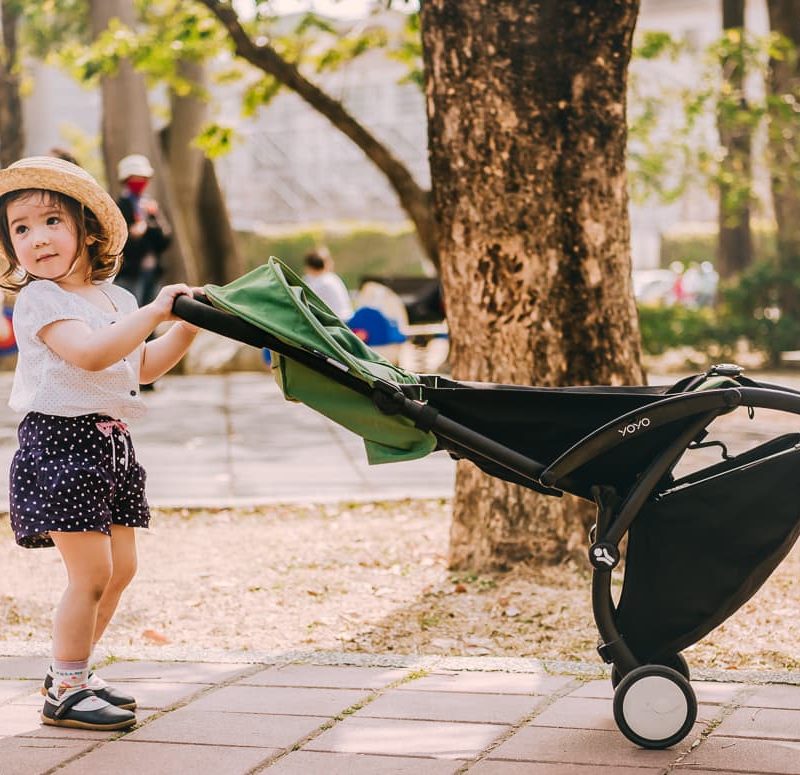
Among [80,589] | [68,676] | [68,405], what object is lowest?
[68,676]

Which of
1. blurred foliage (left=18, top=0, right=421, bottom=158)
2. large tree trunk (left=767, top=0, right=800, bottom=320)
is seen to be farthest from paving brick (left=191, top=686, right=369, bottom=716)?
large tree trunk (left=767, top=0, right=800, bottom=320)

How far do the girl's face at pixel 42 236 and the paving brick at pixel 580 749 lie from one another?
169cm

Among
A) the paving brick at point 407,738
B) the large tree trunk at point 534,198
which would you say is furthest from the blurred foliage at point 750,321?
the paving brick at point 407,738

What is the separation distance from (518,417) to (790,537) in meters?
0.73

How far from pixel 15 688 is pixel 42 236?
4.34ft

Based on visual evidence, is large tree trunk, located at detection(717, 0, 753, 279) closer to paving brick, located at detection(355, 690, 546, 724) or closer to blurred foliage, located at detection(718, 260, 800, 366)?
blurred foliage, located at detection(718, 260, 800, 366)

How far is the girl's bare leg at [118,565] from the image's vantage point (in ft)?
12.4

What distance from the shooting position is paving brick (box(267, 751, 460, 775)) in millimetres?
3236

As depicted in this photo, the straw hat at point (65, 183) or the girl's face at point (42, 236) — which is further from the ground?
the straw hat at point (65, 183)

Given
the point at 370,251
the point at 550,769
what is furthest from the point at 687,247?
the point at 550,769

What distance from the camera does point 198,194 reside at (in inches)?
762

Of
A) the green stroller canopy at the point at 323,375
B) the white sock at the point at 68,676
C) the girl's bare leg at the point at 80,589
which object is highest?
the green stroller canopy at the point at 323,375

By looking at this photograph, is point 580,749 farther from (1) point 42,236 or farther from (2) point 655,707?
(1) point 42,236

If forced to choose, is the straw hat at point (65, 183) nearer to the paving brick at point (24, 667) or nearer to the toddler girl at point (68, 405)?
the toddler girl at point (68, 405)
